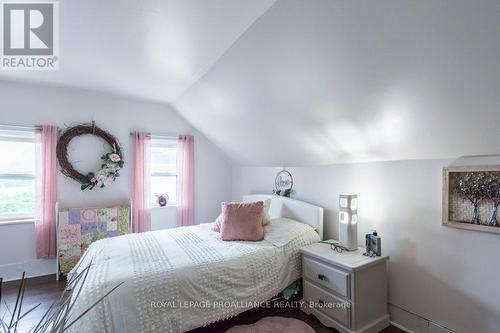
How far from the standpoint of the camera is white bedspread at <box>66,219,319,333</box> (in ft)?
5.20

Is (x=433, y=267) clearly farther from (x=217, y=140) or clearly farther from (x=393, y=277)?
(x=217, y=140)

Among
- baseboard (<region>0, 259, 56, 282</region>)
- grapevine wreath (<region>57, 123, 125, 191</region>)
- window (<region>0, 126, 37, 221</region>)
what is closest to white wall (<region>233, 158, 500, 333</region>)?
grapevine wreath (<region>57, 123, 125, 191</region>)

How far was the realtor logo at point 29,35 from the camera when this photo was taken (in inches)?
69.0

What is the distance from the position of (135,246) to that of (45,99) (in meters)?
2.39

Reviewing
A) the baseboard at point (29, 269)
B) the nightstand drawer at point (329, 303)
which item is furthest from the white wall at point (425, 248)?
the baseboard at point (29, 269)

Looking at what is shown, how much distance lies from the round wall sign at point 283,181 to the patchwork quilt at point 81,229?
2.12 m

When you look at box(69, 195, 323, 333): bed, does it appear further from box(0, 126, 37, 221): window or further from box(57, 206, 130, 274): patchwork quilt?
box(0, 126, 37, 221): window

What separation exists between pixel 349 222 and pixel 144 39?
2.25m

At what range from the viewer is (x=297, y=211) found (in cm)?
296

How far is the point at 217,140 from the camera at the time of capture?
407 cm

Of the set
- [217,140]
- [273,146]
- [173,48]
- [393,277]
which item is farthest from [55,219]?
[393,277]

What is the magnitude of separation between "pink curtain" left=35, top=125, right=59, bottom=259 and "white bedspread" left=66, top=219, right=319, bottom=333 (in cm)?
132

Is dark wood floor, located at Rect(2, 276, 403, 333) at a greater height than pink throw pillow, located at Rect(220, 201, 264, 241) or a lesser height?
lesser

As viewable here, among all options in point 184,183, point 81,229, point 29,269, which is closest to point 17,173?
point 81,229
